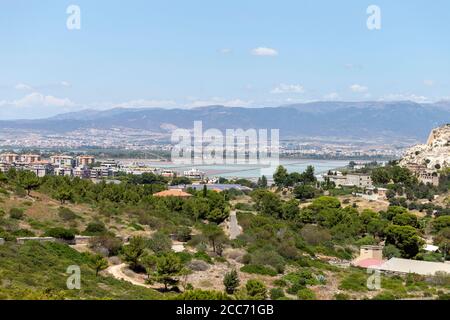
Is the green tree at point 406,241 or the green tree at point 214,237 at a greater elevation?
the green tree at point 214,237

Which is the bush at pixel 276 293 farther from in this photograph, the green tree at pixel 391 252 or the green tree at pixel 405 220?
the green tree at pixel 405 220

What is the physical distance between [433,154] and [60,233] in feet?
180

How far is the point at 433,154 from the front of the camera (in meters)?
68.8

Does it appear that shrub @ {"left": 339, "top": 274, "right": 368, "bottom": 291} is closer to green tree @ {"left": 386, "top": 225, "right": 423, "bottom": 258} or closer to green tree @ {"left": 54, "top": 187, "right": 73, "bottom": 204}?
green tree @ {"left": 386, "top": 225, "right": 423, "bottom": 258}

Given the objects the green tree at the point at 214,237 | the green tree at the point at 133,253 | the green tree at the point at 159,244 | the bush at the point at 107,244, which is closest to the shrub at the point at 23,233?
the bush at the point at 107,244

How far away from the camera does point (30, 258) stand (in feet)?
59.0

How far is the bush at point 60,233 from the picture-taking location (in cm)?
2177

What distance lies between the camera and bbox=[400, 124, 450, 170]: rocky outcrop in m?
66.1

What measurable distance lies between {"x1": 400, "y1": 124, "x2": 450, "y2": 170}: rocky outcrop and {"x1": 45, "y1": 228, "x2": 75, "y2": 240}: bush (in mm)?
49698

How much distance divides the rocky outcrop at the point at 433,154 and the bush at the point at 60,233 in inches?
1957

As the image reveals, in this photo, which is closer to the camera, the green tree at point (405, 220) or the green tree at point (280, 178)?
the green tree at point (405, 220)
